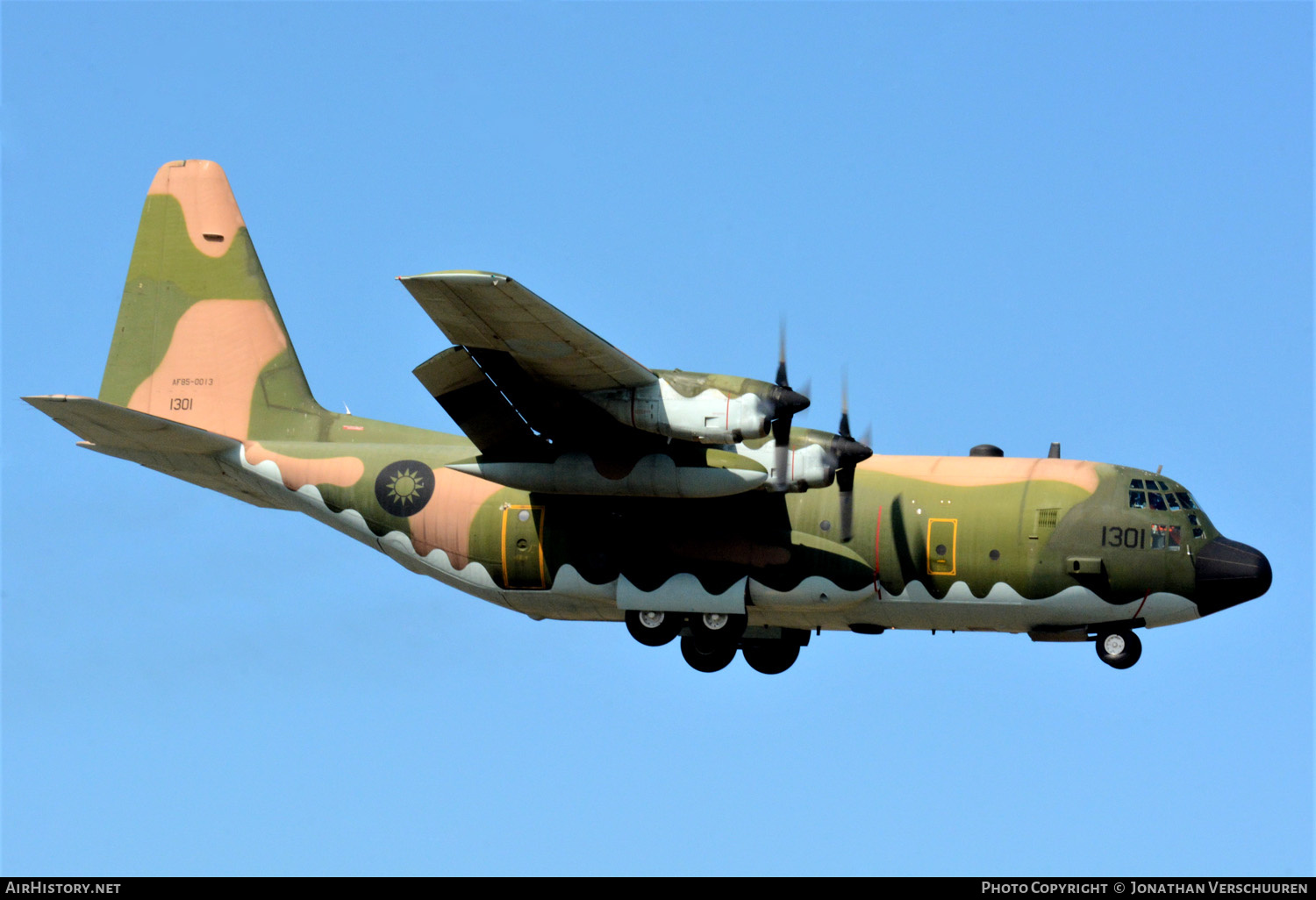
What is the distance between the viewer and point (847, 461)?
82.0 feet

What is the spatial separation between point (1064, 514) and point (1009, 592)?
1.41m

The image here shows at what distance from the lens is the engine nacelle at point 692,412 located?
23.7 metres

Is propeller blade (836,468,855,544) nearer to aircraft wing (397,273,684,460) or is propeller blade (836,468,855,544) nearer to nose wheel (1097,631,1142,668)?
aircraft wing (397,273,684,460)

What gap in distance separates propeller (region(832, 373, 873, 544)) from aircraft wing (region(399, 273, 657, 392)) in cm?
304

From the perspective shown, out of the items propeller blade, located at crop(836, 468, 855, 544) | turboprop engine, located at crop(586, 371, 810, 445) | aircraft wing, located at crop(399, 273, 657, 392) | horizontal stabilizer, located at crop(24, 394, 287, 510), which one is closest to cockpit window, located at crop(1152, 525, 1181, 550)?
propeller blade, located at crop(836, 468, 855, 544)

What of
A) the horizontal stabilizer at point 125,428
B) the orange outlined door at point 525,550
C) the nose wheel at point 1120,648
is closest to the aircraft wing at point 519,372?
the orange outlined door at point 525,550

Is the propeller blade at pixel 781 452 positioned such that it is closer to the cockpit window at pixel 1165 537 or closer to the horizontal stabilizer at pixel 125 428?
the cockpit window at pixel 1165 537

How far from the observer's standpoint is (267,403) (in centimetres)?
2944

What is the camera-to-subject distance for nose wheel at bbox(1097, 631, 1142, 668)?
25.7 meters

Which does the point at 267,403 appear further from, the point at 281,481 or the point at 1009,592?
the point at 1009,592

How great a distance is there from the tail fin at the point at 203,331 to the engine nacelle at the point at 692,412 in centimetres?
721

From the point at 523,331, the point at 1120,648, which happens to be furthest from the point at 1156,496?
the point at 523,331
